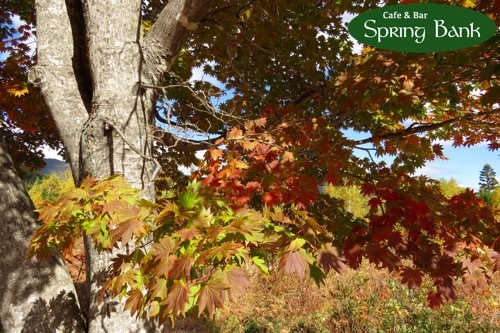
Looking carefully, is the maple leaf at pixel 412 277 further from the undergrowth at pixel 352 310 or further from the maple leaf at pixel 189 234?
the undergrowth at pixel 352 310

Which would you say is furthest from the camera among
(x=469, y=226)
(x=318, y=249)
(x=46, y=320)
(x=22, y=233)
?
(x=469, y=226)

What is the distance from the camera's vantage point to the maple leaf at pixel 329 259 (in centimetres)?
166

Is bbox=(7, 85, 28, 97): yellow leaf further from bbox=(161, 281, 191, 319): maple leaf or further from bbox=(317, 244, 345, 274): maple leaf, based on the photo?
bbox=(317, 244, 345, 274): maple leaf

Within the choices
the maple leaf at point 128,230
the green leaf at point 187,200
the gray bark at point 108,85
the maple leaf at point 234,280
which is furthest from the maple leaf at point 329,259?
the gray bark at point 108,85

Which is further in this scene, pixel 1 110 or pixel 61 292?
pixel 1 110

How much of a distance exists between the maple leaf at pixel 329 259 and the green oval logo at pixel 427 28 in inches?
93.9

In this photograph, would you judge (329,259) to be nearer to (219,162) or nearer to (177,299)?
(177,299)

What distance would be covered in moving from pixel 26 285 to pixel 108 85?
1.79 m

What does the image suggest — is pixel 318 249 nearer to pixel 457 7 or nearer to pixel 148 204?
pixel 148 204

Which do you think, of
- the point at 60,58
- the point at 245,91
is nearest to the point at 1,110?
the point at 60,58

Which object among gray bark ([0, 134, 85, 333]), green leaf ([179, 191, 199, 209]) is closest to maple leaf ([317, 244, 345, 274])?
green leaf ([179, 191, 199, 209])

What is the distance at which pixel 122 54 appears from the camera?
96.9 inches

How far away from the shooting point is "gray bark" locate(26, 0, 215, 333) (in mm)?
2367

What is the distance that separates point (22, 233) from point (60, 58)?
1.60 meters
